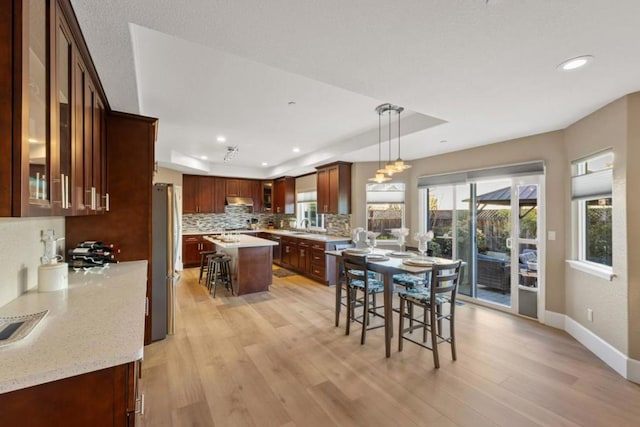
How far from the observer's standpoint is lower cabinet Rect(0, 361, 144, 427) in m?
0.92

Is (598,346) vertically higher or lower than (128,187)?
lower

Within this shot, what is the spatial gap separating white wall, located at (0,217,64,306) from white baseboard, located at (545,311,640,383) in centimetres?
454

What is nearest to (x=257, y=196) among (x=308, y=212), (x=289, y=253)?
(x=308, y=212)

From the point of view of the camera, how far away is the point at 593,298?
115 inches

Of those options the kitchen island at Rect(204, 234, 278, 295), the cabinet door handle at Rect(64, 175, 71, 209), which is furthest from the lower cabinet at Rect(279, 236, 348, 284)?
the cabinet door handle at Rect(64, 175, 71, 209)

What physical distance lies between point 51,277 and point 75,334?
2.96ft

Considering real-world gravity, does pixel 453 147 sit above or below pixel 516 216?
above

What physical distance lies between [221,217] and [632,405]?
7.89 m

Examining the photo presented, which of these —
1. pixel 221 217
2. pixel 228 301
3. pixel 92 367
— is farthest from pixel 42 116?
pixel 221 217

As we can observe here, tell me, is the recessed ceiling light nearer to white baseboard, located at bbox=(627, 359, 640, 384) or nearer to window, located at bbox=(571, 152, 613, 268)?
window, located at bbox=(571, 152, 613, 268)

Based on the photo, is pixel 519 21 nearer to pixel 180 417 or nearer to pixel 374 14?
pixel 374 14

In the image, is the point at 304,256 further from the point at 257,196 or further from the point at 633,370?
the point at 633,370

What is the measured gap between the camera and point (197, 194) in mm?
7305

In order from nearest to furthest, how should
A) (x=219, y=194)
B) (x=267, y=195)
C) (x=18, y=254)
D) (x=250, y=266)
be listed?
(x=18, y=254)
(x=250, y=266)
(x=219, y=194)
(x=267, y=195)
